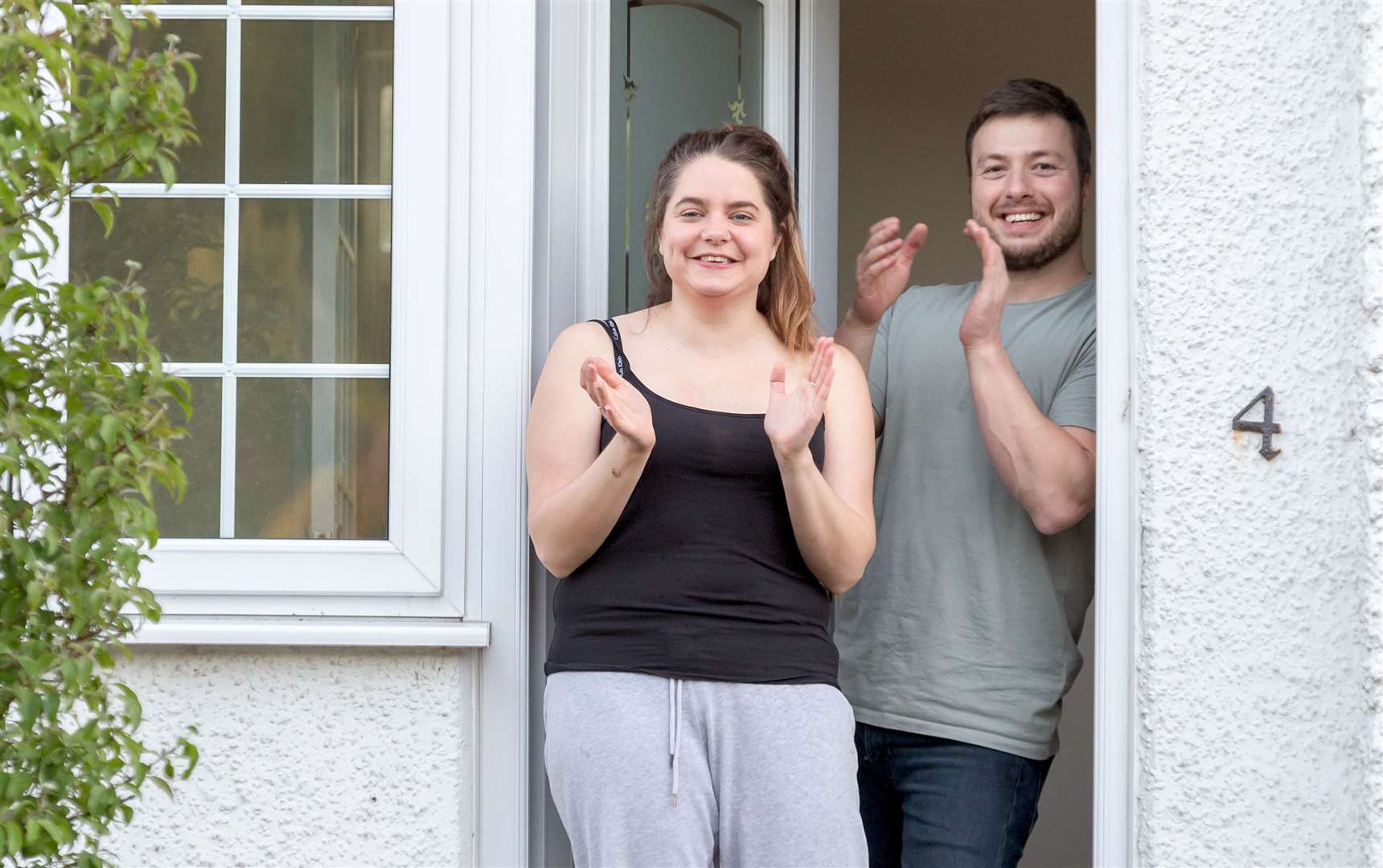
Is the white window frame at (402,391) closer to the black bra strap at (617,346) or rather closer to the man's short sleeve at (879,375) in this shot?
the black bra strap at (617,346)

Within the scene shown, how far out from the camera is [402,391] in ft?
9.58

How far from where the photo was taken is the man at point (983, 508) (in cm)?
283

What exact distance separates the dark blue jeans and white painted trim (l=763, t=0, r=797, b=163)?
131 centimetres

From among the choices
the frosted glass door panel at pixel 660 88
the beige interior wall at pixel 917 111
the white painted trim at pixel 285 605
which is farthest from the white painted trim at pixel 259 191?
the beige interior wall at pixel 917 111

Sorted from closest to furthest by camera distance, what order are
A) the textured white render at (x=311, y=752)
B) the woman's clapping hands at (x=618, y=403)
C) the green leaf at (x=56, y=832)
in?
the green leaf at (x=56, y=832)
the woman's clapping hands at (x=618, y=403)
the textured white render at (x=311, y=752)

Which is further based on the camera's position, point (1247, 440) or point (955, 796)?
point (955, 796)

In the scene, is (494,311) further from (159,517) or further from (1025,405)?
(1025,405)

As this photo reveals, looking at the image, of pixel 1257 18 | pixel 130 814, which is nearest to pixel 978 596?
pixel 1257 18

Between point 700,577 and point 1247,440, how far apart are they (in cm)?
92

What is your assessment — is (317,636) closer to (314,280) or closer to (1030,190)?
(314,280)

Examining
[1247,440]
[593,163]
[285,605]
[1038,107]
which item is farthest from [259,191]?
[1247,440]

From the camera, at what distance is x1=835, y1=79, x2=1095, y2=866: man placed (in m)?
2.83

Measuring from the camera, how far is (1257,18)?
103 inches

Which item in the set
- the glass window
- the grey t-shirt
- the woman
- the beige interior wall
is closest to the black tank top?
the woman
